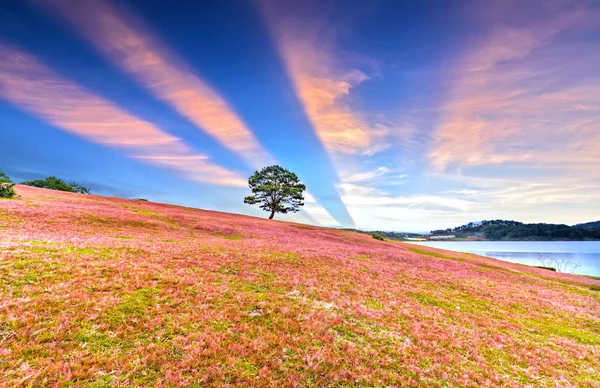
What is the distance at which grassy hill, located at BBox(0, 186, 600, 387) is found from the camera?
7.16 metres

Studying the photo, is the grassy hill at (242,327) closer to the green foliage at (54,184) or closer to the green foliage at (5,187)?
the green foliage at (5,187)

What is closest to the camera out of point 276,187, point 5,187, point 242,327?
point 242,327

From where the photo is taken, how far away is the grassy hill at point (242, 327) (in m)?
7.16

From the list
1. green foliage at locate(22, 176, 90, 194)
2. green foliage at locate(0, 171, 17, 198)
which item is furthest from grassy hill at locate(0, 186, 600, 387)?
green foliage at locate(22, 176, 90, 194)

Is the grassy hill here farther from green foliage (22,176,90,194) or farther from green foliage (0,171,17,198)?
green foliage (22,176,90,194)

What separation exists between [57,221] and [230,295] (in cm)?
2262

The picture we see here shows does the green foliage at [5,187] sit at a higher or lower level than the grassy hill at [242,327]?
higher

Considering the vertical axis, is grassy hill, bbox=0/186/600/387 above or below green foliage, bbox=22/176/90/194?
below

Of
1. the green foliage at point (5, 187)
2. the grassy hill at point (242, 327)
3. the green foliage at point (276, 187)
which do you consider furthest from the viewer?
the green foliage at point (276, 187)

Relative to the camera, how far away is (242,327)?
32.3 ft

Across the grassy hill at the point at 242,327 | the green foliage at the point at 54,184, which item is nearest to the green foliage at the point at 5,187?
the grassy hill at the point at 242,327

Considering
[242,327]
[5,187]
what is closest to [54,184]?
[5,187]

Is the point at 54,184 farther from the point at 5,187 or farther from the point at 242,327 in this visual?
the point at 242,327

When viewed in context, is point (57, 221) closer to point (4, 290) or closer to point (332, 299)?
point (4, 290)
